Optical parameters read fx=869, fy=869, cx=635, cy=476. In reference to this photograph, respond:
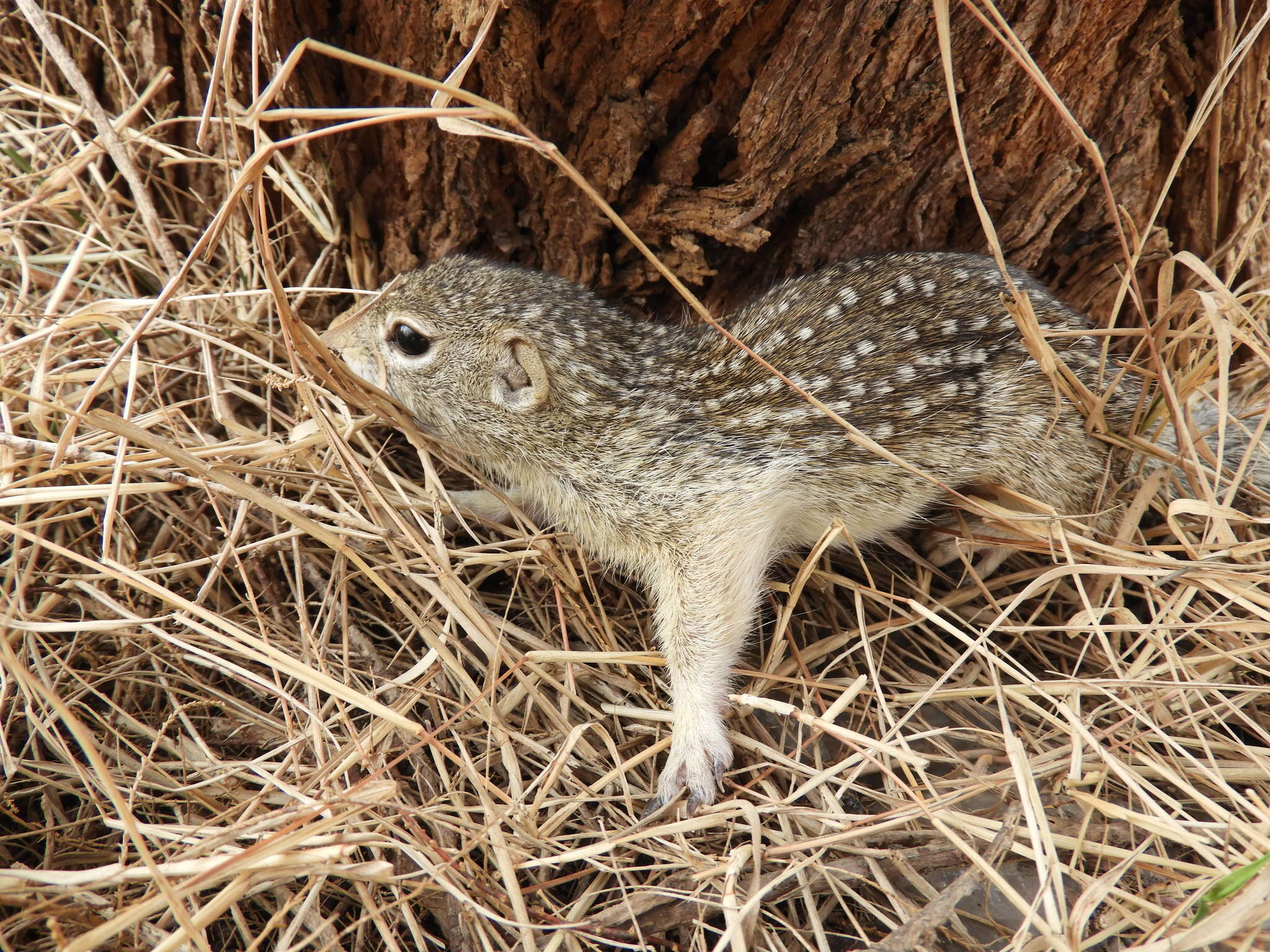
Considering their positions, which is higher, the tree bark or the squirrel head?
the tree bark

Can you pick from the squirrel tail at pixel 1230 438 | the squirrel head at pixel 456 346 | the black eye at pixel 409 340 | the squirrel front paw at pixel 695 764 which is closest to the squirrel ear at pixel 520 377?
the squirrel head at pixel 456 346

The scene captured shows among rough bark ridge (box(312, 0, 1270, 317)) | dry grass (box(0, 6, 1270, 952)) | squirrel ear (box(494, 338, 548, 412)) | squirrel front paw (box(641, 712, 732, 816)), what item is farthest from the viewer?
squirrel ear (box(494, 338, 548, 412))

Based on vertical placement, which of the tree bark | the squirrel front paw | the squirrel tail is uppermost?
the tree bark

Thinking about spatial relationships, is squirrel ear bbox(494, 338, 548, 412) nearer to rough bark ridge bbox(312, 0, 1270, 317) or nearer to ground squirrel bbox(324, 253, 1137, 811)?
ground squirrel bbox(324, 253, 1137, 811)

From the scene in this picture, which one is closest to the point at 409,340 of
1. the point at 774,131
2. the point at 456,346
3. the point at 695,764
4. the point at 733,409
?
the point at 456,346

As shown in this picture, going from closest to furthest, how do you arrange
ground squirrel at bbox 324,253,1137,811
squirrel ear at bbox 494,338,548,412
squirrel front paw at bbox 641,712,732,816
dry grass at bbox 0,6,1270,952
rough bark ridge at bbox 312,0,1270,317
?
dry grass at bbox 0,6,1270,952 → squirrel front paw at bbox 641,712,732,816 → rough bark ridge at bbox 312,0,1270,317 → ground squirrel at bbox 324,253,1137,811 → squirrel ear at bbox 494,338,548,412

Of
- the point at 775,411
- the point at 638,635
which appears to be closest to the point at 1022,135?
the point at 775,411

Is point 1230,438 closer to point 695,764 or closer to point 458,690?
point 695,764

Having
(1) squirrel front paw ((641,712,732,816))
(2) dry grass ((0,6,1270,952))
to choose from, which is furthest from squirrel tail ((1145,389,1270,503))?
(1) squirrel front paw ((641,712,732,816))
